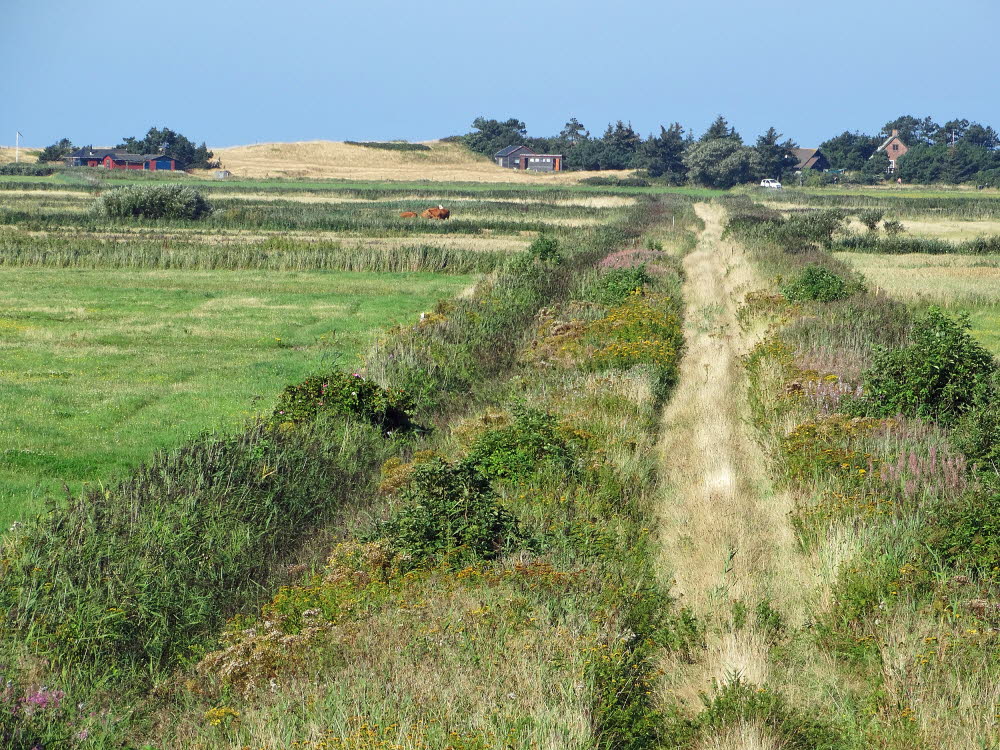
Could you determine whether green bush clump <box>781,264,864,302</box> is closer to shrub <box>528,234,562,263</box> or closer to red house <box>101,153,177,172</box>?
shrub <box>528,234,562,263</box>

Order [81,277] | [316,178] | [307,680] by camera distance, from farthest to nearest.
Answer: [316,178] → [81,277] → [307,680]

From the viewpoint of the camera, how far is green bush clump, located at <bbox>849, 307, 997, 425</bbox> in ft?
41.2

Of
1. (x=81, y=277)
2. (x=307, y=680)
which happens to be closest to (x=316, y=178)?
(x=81, y=277)

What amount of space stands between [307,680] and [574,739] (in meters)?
1.84

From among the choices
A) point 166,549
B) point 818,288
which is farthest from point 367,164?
point 166,549

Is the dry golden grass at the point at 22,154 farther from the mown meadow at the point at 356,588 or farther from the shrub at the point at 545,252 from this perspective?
the mown meadow at the point at 356,588

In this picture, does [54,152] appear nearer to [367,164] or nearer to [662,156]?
[367,164]

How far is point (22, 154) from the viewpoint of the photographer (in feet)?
566

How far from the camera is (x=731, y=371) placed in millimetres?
17797

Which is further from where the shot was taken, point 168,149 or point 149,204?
point 168,149

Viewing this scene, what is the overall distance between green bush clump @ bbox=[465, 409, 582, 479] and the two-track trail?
1193mm

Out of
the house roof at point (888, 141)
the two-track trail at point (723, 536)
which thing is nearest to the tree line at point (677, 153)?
the house roof at point (888, 141)

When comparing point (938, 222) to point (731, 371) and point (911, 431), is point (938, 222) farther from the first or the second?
point (911, 431)

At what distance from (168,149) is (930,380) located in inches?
6610
